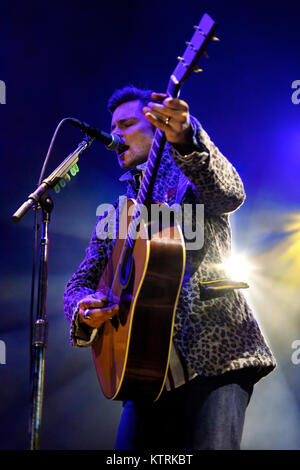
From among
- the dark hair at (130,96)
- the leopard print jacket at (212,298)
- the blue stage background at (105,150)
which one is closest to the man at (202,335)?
the leopard print jacket at (212,298)

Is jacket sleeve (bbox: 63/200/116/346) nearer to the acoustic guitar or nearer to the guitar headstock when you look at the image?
the acoustic guitar

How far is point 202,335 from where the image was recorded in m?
1.38

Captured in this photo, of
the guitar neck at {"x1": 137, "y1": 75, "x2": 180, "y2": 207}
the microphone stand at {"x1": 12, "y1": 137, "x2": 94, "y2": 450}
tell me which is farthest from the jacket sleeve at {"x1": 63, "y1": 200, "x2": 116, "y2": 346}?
the guitar neck at {"x1": 137, "y1": 75, "x2": 180, "y2": 207}

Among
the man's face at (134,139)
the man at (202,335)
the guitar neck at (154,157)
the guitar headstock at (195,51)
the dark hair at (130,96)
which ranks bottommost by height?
the man at (202,335)

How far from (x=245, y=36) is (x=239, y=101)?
60 cm

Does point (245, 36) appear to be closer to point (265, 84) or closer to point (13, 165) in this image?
point (265, 84)

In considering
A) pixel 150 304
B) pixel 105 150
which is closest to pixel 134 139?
pixel 150 304

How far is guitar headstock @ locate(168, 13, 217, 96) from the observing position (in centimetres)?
121

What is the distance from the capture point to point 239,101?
166 inches

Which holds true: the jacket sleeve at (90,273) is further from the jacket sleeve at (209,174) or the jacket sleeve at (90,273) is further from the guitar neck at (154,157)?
the jacket sleeve at (209,174)

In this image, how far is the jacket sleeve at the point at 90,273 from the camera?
182cm

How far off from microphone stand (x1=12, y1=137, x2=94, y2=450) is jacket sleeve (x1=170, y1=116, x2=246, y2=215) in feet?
2.49
